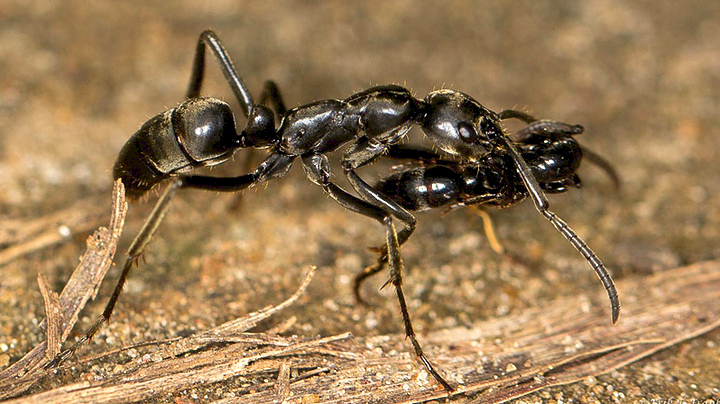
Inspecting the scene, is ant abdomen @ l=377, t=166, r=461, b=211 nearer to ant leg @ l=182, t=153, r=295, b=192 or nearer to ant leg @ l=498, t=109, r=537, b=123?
ant leg @ l=498, t=109, r=537, b=123

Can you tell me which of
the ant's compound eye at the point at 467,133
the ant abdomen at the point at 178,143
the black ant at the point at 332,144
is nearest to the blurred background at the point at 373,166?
the black ant at the point at 332,144

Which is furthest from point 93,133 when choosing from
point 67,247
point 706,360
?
point 706,360

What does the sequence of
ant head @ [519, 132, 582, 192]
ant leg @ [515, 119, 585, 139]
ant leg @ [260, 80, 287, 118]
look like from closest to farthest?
1. ant head @ [519, 132, 582, 192]
2. ant leg @ [515, 119, 585, 139]
3. ant leg @ [260, 80, 287, 118]

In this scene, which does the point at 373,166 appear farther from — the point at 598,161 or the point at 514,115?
the point at 598,161

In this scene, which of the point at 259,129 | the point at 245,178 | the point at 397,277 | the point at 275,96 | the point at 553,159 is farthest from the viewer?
the point at 275,96

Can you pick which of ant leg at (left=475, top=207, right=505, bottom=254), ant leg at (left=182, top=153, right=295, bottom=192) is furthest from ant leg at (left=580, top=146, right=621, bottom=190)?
ant leg at (left=182, top=153, right=295, bottom=192)

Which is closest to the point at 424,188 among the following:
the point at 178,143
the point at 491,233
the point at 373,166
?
the point at 491,233
